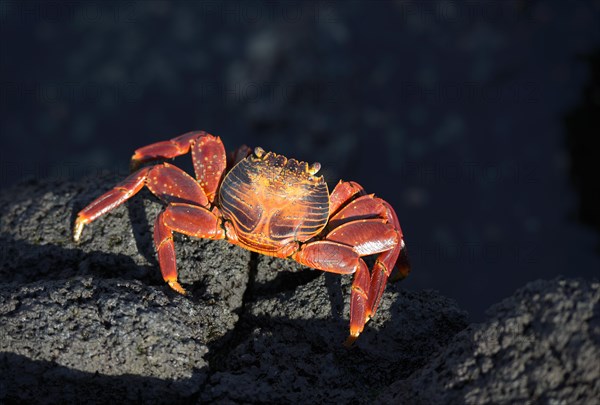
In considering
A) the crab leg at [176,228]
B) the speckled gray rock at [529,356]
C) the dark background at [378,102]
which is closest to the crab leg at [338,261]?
the crab leg at [176,228]

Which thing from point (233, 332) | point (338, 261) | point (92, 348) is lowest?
point (92, 348)

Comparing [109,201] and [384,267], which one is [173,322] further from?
[384,267]

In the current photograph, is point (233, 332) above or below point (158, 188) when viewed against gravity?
below

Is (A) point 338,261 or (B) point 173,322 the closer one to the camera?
(B) point 173,322

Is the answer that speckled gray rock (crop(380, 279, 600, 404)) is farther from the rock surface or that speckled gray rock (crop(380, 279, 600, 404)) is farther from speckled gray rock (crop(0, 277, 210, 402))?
speckled gray rock (crop(0, 277, 210, 402))

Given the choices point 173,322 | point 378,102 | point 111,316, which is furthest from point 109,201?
point 378,102

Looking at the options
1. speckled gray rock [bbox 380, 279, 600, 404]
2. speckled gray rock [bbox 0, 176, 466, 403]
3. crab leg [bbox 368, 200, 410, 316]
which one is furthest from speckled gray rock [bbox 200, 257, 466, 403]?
speckled gray rock [bbox 380, 279, 600, 404]
